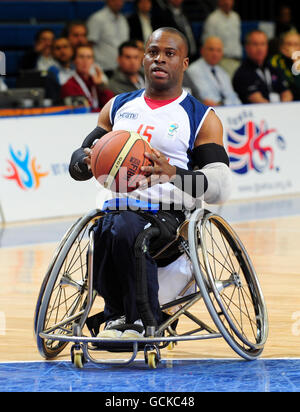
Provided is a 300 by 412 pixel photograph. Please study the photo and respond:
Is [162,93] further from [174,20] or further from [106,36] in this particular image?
[174,20]

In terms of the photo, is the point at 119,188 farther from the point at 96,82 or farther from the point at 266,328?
the point at 96,82

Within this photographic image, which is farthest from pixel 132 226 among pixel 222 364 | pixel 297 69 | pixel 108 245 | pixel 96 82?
pixel 297 69

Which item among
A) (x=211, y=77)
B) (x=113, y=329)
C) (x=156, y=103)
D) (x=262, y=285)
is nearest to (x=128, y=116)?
(x=156, y=103)

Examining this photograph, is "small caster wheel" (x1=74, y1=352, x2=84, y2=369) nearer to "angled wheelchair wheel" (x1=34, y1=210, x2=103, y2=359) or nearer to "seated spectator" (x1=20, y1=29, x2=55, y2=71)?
"angled wheelchair wheel" (x1=34, y1=210, x2=103, y2=359)

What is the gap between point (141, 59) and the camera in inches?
448

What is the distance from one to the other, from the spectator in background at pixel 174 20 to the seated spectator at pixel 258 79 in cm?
103

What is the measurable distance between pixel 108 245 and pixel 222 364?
2.68ft

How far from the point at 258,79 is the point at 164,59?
319 inches

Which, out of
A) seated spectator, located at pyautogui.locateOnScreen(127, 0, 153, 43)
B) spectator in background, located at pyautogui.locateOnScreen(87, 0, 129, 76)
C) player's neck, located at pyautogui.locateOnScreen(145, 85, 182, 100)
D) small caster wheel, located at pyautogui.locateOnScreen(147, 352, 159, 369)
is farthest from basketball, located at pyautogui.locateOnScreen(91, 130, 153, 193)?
seated spectator, located at pyautogui.locateOnScreen(127, 0, 153, 43)

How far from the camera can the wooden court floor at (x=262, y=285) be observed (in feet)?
17.0

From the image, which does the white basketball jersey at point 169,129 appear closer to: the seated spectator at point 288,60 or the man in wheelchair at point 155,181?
the man in wheelchair at point 155,181

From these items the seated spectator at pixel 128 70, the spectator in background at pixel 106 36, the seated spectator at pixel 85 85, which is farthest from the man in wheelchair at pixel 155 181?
the spectator in background at pixel 106 36
